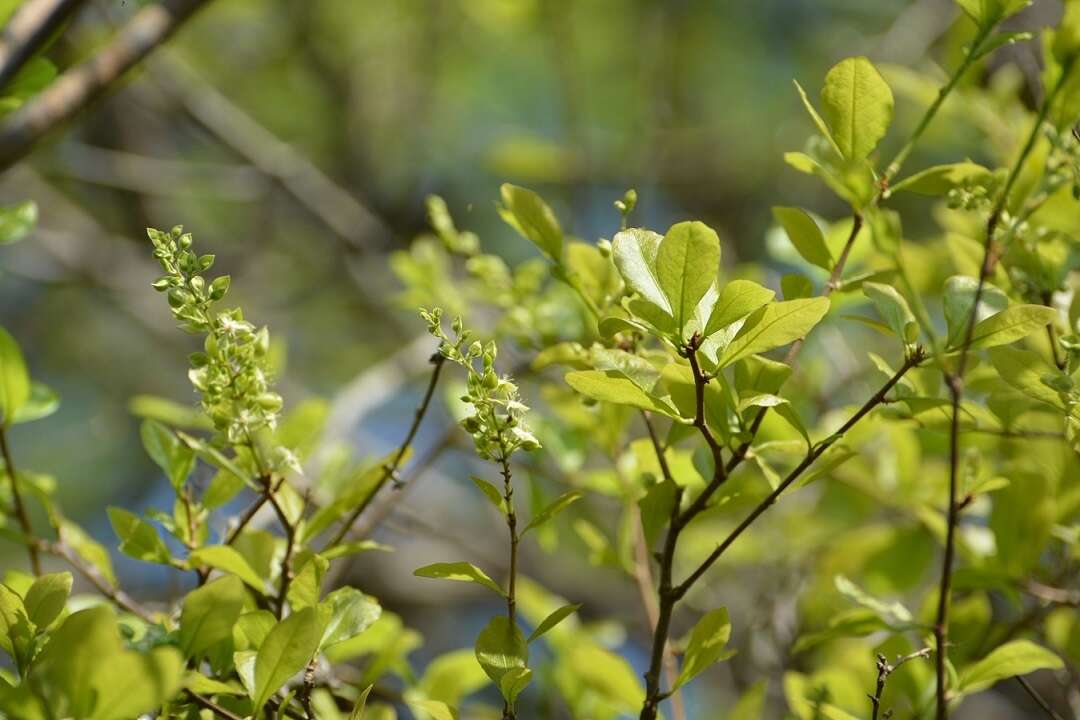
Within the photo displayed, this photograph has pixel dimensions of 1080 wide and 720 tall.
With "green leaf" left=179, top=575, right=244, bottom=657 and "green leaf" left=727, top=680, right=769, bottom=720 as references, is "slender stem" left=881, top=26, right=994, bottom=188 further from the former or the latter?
"green leaf" left=179, top=575, right=244, bottom=657

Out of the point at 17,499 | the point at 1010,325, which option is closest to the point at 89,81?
the point at 17,499

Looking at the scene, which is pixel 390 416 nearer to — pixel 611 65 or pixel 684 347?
pixel 611 65

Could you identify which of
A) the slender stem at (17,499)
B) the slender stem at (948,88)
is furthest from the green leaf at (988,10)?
the slender stem at (17,499)

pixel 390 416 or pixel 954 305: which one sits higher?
pixel 954 305

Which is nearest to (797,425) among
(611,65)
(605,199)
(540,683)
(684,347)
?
(684,347)

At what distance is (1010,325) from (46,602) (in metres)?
0.62

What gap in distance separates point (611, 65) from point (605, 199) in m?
0.46

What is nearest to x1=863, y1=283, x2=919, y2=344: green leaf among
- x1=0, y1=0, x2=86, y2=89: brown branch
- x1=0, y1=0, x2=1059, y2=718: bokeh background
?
x1=0, y1=0, x2=86, y2=89: brown branch

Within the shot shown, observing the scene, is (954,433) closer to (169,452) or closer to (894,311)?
(894,311)

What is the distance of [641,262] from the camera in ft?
2.09

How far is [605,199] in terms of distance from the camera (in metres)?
3.19

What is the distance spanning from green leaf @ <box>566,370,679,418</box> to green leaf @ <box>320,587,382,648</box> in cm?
21

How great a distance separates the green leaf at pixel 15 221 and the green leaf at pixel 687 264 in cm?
64

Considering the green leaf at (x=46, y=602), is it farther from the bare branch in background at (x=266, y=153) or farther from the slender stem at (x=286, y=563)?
the bare branch in background at (x=266, y=153)
